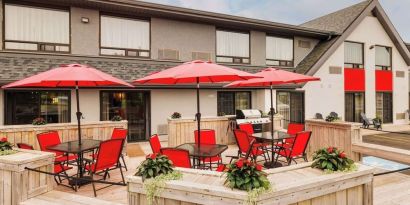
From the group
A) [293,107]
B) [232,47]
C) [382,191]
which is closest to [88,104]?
[232,47]

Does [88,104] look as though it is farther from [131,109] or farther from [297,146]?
[297,146]

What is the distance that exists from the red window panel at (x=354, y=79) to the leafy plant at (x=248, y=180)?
16.0 m

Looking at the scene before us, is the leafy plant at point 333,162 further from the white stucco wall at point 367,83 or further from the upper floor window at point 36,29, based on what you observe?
the white stucco wall at point 367,83

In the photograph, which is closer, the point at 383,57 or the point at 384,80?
the point at 384,80

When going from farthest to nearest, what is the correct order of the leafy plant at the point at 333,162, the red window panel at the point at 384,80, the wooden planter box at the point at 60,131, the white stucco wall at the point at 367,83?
the red window panel at the point at 384,80
the white stucco wall at the point at 367,83
the wooden planter box at the point at 60,131
the leafy plant at the point at 333,162

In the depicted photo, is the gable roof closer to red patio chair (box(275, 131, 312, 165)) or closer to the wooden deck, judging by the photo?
red patio chair (box(275, 131, 312, 165))

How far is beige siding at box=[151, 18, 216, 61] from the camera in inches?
480

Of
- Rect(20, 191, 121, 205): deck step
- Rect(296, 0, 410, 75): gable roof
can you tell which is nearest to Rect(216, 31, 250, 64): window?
Rect(296, 0, 410, 75): gable roof

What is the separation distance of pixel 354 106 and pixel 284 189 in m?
16.7

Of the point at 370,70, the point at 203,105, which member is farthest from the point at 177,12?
the point at 370,70

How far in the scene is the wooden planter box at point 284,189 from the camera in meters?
2.92

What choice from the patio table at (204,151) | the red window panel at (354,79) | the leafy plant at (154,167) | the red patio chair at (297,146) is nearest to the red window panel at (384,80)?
the red window panel at (354,79)

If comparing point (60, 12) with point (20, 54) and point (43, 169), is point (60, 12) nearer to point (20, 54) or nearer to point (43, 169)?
point (20, 54)

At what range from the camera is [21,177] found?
4.30 m
